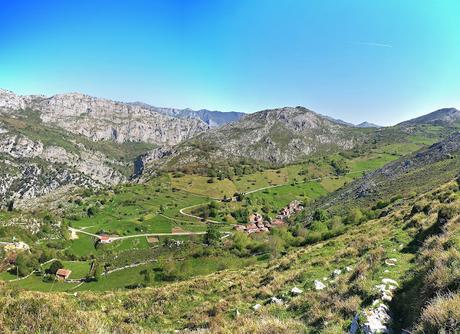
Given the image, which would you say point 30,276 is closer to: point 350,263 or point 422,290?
point 350,263

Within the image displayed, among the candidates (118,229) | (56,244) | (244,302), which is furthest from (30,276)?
(244,302)

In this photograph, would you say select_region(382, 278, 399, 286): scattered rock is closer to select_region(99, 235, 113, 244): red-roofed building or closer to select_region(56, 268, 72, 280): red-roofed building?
select_region(56, 268, 72, 280): red-roofed building

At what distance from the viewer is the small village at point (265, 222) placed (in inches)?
5728

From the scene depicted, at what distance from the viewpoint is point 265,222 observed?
164 m

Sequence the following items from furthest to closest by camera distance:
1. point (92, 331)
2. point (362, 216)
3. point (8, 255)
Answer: point (8, 255) → point (362, 216) → point (92, 331)

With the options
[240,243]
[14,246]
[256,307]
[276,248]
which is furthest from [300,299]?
[14,246]

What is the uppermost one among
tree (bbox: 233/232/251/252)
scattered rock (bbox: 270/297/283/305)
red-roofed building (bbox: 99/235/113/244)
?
scattered rock (bbox: 270/297/283/305)

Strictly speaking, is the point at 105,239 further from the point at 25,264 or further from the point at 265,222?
the point at 265,222

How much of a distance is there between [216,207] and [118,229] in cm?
5219

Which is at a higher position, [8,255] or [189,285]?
[189,285]

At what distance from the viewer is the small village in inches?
5728

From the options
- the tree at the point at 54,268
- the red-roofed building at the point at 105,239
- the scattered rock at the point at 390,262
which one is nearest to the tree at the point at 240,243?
the tree at the point at 54,268

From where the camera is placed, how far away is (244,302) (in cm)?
1984

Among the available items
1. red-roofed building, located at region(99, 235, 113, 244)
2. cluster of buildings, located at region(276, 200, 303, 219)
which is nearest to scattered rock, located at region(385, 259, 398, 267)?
red-roofed building, located at region(99, 235, 113, 244)
